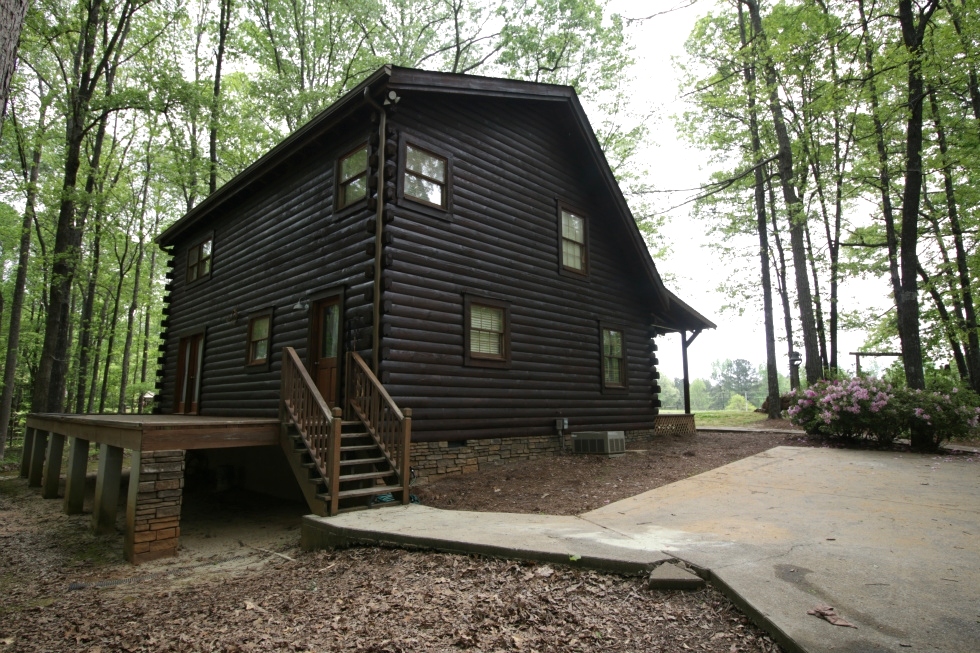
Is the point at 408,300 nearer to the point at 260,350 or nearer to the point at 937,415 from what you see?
the point at 260,350

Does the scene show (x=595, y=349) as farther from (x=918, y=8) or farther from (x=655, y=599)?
(x=918, y=8)

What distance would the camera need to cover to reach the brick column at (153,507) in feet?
19.7

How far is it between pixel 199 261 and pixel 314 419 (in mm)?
9097

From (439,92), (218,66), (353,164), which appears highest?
(218,66)

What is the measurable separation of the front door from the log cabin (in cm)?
4

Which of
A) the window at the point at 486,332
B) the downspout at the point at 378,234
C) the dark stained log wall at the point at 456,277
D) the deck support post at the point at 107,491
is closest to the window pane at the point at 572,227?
the dark stained log wall at the point at 456,277

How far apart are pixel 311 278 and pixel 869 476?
9216 millimetres

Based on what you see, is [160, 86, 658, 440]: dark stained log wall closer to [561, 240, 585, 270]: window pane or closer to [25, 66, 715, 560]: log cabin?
[25, 66, 715, 560]: log cabin

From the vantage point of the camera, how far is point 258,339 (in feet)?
35.7

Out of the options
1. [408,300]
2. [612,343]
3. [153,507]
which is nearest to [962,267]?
[612,343]

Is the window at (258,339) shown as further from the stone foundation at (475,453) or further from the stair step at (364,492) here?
the stair step at (364,492)

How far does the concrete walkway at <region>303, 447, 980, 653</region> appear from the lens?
Answer: 9.18ft

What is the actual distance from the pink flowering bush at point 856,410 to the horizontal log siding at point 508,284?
382cm

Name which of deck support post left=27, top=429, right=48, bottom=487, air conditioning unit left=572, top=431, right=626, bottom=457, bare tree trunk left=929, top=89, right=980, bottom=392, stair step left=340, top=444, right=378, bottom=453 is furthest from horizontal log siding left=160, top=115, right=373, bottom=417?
bare tree trunk left=929, top=89, right=980, bottom=392
